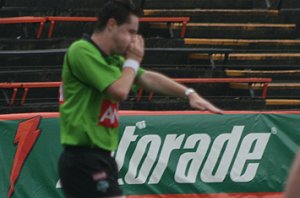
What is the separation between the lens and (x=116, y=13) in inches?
173

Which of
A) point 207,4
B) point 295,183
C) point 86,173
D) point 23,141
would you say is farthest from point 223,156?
point 295,183

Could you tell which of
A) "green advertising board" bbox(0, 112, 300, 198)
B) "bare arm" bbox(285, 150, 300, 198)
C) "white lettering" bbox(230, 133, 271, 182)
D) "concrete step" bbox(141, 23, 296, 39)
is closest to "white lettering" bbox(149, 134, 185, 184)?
"green advertising board" bbox(0, 112, 300, 198)

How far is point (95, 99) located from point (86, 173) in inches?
16.3

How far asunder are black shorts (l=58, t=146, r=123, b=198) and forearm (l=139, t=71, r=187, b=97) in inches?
20.8

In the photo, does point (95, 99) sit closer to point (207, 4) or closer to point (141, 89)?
point (141, 89)

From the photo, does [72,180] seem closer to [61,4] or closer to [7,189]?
[7,189]

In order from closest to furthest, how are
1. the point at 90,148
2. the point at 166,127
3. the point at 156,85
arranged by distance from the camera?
the point at 90,148
the point at 156,85
the point at 166,127

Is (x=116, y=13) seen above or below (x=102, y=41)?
above

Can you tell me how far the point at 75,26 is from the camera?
12922 mm

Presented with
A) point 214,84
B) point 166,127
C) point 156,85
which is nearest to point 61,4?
point 214,84

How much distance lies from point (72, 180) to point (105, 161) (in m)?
0.21

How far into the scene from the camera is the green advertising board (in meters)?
8.45

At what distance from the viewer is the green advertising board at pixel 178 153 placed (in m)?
8.45

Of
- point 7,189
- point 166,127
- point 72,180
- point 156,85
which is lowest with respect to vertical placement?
point 7,189
